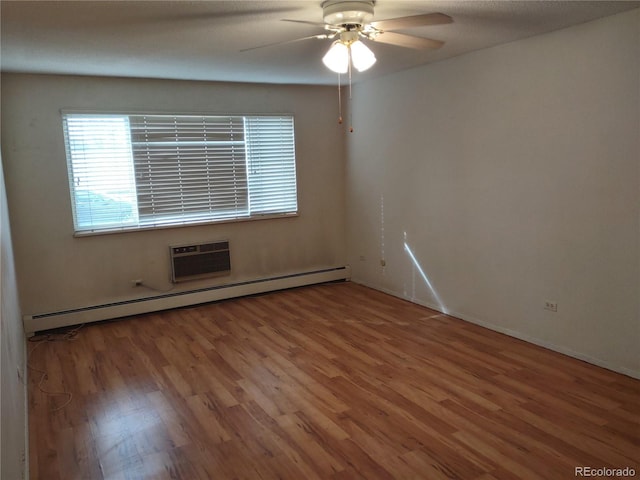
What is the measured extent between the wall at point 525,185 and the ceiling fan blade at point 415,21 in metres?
→ 1.47

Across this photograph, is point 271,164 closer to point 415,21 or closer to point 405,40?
point 405,40

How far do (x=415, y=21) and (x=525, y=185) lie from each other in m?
1.89

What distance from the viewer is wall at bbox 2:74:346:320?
14.5 ft

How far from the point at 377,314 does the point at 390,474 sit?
247cm

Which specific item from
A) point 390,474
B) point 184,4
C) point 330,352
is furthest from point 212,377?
point 184,4

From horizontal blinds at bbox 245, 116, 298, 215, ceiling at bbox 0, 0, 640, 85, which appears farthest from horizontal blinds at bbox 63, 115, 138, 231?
horizontal blinds at bbox 245, 116, 298, 215

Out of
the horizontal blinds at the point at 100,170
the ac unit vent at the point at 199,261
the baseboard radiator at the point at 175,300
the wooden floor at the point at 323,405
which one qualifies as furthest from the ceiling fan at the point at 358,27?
the baseboard radiator at the point at 175,300

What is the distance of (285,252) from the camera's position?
585 cm

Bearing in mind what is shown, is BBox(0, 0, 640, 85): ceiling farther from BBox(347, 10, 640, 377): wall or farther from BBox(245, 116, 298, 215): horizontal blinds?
BBox(245, 116, 298, 215): horizontal blinds

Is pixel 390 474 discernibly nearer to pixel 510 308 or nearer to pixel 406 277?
pixel 510 308

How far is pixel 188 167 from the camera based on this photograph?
203 inches

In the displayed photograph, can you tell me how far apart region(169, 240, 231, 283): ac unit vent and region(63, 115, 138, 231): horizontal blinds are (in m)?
0.65

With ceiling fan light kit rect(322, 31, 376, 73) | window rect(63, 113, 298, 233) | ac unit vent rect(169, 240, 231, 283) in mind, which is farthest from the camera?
ac unit vent rect(169, 240, 231, 283)

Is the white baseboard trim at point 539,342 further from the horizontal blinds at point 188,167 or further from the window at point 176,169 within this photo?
the horizontal blinds at point 188,167
